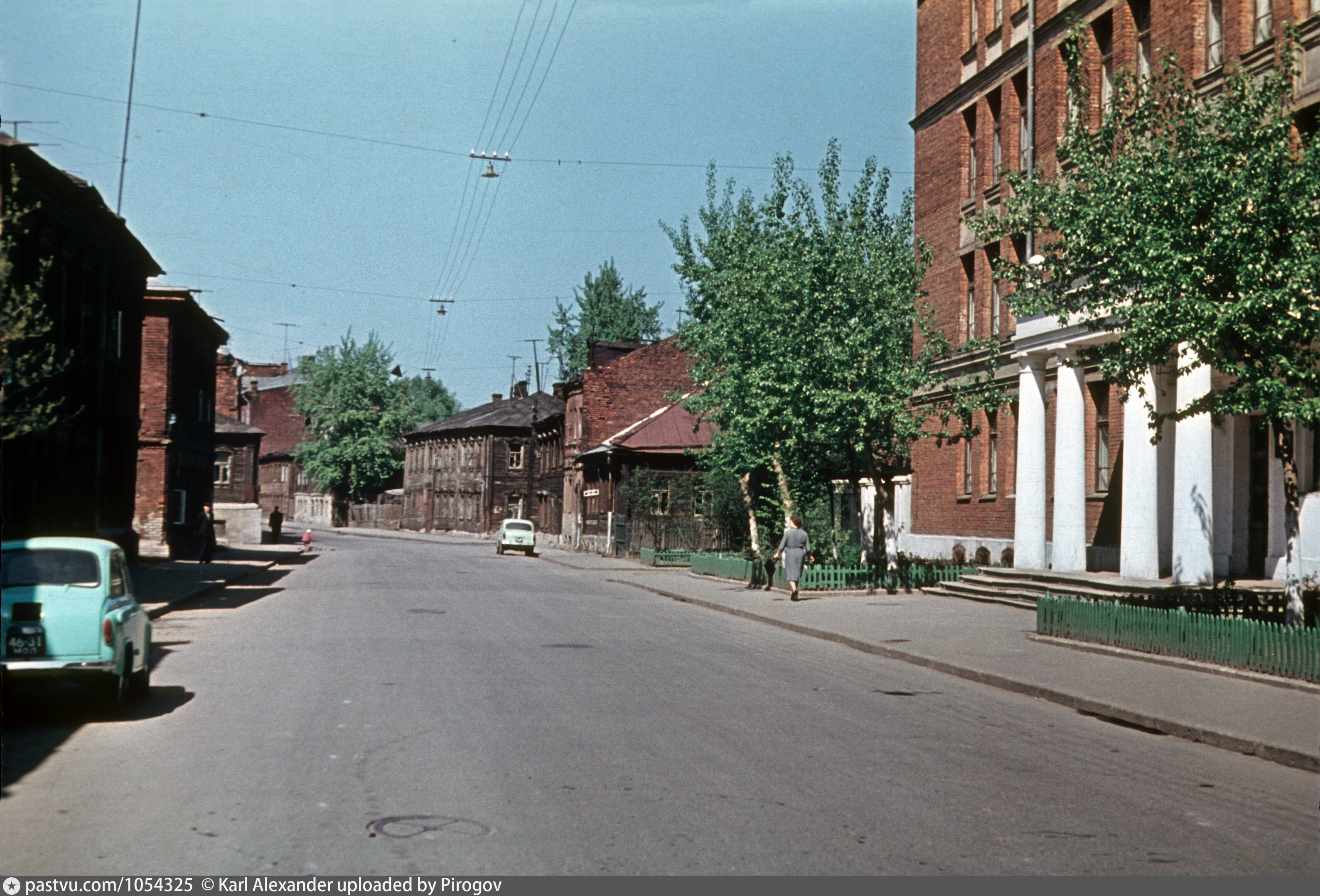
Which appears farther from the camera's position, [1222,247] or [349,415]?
[349,415]

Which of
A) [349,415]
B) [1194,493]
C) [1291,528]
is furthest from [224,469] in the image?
[1291,528]

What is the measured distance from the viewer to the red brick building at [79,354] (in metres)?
25.0

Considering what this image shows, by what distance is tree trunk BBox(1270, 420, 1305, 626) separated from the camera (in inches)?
583

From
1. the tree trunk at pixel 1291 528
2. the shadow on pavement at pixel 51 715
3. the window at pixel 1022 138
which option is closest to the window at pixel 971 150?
the window at pixel 1022 138

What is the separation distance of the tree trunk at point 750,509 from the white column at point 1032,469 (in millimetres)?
9337

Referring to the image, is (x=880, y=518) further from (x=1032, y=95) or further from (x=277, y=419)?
(x=277, y=419)

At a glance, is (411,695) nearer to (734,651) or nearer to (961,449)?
(734,651)

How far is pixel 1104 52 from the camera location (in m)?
27.3

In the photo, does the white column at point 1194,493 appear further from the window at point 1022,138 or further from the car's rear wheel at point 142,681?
the car's rear wheel at point 142,681

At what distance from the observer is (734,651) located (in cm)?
1634

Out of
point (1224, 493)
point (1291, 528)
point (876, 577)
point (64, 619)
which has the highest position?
point (1224, 493)

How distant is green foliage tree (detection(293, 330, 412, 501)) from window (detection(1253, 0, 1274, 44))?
76.8 m

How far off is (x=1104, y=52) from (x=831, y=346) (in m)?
9.08

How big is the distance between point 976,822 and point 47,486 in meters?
25.5
